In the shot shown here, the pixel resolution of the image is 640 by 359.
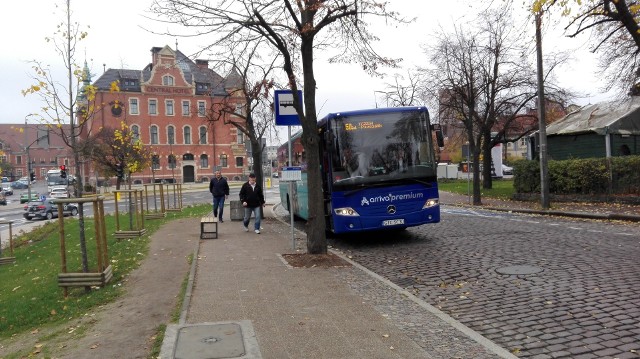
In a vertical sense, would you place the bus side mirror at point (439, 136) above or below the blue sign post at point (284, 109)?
below

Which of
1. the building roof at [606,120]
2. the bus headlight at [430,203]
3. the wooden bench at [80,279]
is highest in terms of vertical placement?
the building roof at [606,120]

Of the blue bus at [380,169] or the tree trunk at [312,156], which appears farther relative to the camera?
the blue bus at [380,169]

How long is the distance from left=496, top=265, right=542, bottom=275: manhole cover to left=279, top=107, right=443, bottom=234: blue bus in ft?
10.8

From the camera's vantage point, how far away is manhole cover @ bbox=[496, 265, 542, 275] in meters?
8.07

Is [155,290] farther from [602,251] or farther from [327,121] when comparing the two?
[602,251]

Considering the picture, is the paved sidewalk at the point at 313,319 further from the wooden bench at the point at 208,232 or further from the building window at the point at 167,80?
the building window at the point at 167,80

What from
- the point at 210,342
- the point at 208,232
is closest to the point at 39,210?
the point at 208,232

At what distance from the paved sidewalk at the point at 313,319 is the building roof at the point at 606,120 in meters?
22.4

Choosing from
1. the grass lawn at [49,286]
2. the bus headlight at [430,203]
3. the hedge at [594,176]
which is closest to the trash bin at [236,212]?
the grass lawn at [49,286]

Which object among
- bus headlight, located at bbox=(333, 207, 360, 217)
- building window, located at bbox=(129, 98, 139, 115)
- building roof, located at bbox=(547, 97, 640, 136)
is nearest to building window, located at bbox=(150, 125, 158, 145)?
building window, located at bbox=(129, 98, 139, 115)

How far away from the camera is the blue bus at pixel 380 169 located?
1132cm

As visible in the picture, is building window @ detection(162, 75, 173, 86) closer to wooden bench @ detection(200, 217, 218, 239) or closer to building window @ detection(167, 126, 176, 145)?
building window @ detection(167, 126, 176, 145)

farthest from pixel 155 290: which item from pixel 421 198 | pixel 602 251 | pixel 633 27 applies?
pixel 633 27

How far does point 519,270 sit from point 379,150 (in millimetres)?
4295
